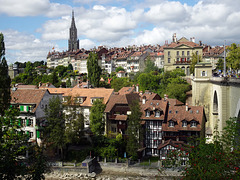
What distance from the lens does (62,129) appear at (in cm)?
3341

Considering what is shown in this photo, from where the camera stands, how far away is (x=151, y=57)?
91.3 metres

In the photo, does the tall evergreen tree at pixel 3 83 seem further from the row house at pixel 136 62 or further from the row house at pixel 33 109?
the row house at pixel 136 62

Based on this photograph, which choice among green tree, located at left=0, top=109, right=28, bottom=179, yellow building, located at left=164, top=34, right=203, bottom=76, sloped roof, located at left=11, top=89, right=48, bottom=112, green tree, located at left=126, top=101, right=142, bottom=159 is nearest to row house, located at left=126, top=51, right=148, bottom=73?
yellow building, located at left=164, top=34, right=203, bottom=76

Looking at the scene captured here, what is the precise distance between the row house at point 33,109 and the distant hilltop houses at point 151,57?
38.8 meters

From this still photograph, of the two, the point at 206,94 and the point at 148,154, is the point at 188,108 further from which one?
the point at 148,154

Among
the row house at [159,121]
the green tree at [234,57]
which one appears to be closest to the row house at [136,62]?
the green tree at [234,57]

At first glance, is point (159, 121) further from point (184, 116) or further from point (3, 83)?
point (3, 83)

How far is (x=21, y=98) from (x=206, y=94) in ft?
87.5

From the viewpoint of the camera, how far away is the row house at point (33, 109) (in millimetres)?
35719

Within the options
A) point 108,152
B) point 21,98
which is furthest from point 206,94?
point 21,98

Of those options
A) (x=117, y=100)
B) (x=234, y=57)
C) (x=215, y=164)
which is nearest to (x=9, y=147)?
(x=215, y=164)

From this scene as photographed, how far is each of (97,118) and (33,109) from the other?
8.52 m

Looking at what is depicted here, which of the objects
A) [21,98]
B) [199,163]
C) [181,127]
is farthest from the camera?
[21,98]

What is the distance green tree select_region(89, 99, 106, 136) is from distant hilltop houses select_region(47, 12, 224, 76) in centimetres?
3307
